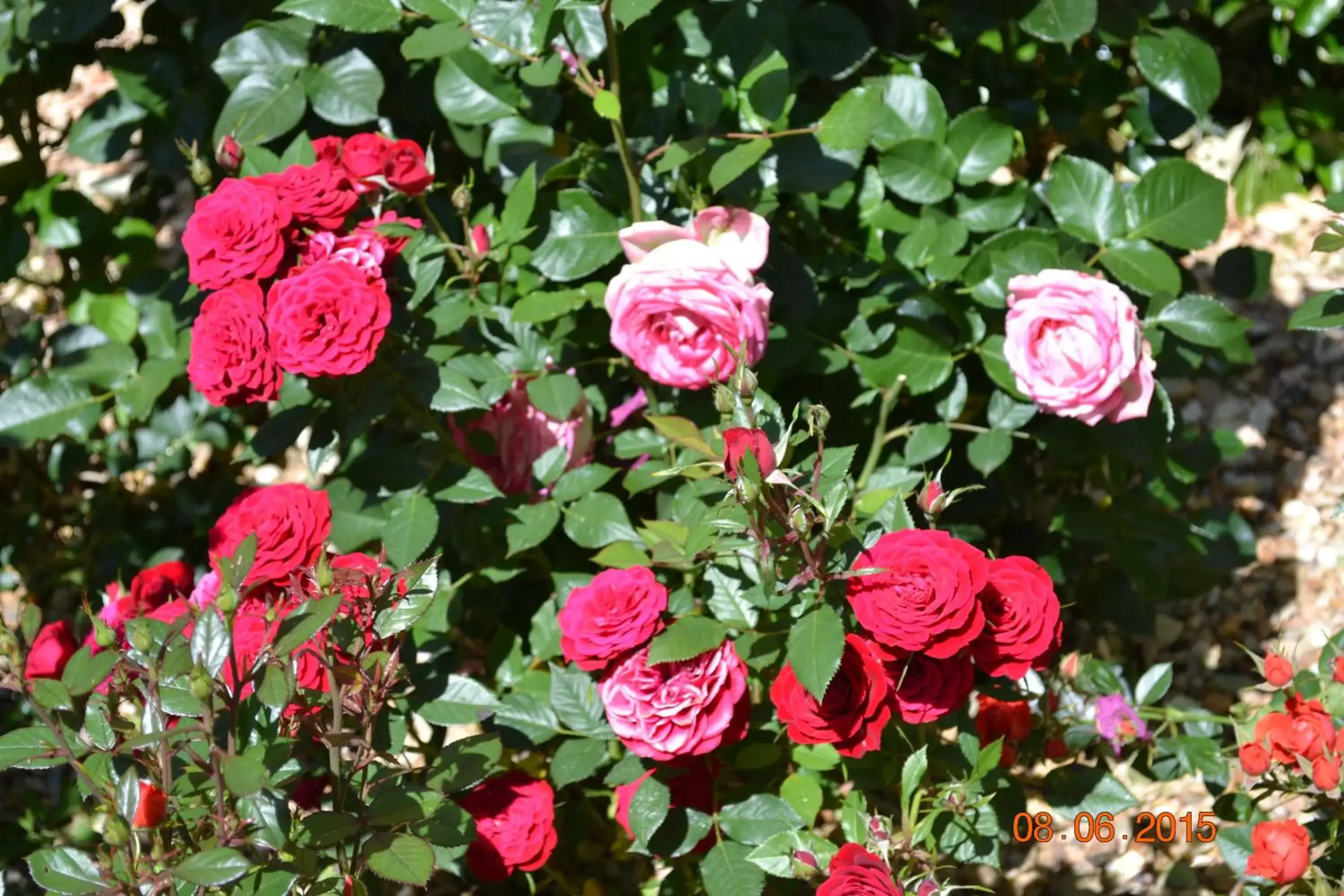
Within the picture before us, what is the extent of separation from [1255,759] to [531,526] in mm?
878

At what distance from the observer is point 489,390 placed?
167cm

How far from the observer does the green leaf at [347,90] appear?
1.86m

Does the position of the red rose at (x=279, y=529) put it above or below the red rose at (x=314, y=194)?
below

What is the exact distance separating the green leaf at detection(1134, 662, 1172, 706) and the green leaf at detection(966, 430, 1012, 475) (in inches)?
14.3

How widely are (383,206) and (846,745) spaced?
939 mm

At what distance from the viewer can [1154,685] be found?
5.97 ft

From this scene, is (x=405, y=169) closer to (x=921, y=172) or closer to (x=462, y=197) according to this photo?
(x=462, y=197)

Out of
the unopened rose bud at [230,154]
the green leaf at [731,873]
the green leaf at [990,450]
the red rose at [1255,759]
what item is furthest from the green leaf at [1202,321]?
the unopened rose bud at [230,154]

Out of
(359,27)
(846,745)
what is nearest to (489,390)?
(359,27)

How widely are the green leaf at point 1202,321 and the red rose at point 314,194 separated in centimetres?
102

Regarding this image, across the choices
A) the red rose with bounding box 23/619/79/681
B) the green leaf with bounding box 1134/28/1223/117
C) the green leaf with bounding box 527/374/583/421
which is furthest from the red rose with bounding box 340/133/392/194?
the green leaf with bounding box 1134/28/1223/117

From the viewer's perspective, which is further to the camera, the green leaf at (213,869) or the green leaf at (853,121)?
the green leaf at (853,121)

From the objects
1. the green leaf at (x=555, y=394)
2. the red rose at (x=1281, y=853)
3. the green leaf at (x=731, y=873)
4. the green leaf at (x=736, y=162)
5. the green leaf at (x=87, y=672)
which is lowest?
the green leaf at (x=731, y=873)

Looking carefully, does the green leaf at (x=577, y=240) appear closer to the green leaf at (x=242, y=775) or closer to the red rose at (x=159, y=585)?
the red rose at (x=159, y=585)
